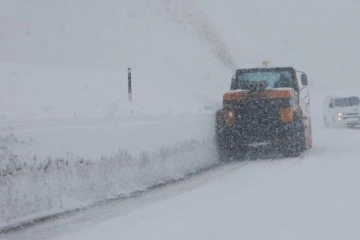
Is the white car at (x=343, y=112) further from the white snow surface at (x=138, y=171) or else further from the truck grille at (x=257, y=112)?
the truck grille at (x=257, y=112)

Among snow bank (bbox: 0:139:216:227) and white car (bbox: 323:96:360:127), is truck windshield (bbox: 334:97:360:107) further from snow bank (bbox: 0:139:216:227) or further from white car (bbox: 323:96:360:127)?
snow bank (bbox: 0:139:216:227)

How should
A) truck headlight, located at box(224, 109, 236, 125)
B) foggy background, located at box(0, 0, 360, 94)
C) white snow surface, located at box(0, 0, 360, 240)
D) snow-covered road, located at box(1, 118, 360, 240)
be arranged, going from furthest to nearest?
foggy background, located at box(0, 0, 360, 94), truck headlight, located at box(224, 109, 236, 125), white snow surface, located at box(0, 0, 360, 240), snow-covered road, located at box(1, 118, 360, 240)

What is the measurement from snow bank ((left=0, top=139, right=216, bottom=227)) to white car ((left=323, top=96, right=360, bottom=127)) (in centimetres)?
1995

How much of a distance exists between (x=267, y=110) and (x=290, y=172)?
13.8 ft

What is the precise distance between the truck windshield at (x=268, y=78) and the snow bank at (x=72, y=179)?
4426 mm

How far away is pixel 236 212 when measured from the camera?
8.48m

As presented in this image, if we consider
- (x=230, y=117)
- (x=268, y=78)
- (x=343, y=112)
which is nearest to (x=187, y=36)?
(x=343, y=112)

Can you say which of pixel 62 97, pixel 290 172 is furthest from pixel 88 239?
pixel 62 97

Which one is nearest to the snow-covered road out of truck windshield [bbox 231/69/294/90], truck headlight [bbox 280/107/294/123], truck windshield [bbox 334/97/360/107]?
truck headlight [bbox 280/107/294/123]

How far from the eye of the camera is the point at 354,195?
30.4 ft

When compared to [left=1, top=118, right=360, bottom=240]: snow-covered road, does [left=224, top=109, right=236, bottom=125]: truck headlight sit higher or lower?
higher

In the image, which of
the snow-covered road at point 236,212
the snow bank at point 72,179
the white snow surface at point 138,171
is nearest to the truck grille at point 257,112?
the white snow surface at point 138,171

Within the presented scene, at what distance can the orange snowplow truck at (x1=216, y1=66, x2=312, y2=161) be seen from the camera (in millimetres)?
16391

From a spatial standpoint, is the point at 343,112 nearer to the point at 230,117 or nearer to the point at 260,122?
the point at 260,122
